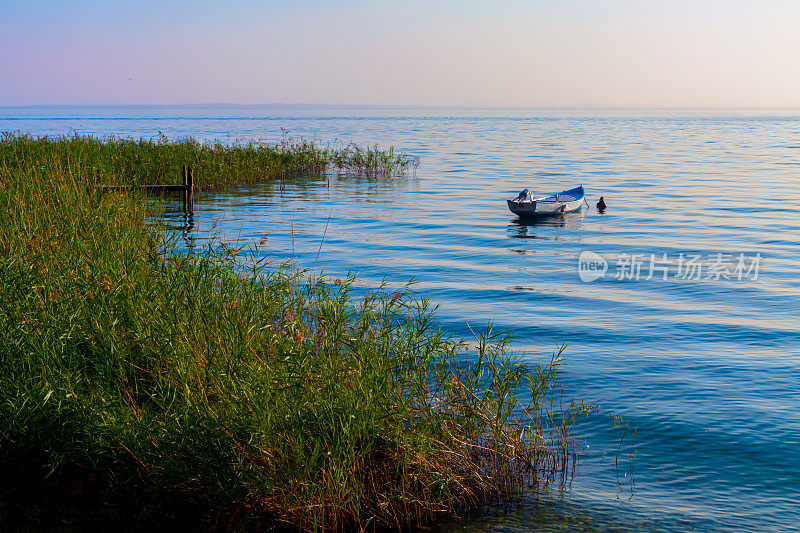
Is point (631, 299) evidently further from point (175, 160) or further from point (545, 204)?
point (175, 160)

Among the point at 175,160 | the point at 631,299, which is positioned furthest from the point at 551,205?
the point at 175,160

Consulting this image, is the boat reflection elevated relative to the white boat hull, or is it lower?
lower

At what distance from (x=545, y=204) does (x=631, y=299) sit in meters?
12.2

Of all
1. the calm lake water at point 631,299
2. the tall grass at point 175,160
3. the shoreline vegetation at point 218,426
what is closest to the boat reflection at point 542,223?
the calm lake water at point 631,299

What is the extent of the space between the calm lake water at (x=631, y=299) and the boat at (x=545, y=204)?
20.7 inches

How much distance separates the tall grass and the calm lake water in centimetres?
137

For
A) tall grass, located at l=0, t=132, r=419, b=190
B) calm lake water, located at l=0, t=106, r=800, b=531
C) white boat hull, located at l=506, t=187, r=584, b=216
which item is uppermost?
tall grass, located at l=0, t=132, r=419, b=190

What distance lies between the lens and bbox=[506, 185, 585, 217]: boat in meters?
26.7

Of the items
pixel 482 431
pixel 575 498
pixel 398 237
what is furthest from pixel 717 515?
pixel 398 237

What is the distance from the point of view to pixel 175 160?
1136 inches

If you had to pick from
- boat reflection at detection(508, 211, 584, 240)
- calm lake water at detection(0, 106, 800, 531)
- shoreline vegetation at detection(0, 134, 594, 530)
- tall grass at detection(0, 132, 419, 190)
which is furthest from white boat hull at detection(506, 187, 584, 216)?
shoreline vegetation at detection(0, 134, 594, 530)

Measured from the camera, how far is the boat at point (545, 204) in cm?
2669

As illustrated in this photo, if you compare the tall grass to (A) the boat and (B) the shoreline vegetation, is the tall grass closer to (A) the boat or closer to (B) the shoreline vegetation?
(B) the shoreline vegetation

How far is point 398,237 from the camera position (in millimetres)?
23531
